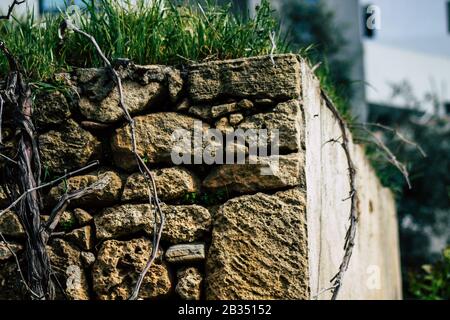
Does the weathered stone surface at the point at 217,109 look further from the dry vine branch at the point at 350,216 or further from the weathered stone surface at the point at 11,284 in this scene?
the weathered stone surface at the point at 11,284

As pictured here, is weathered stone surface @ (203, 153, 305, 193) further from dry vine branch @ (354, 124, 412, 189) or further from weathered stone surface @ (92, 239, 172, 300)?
dry vine branch @ (354, 124, 412, 189)

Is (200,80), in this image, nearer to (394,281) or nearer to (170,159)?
(170,159)

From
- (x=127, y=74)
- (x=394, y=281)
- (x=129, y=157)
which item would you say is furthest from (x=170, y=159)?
(x=394, y=281)

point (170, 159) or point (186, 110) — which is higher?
point (186, 110)

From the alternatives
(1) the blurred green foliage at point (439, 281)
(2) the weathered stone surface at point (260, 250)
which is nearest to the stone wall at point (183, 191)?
(2) the weathered stone surface at point (260, 250)

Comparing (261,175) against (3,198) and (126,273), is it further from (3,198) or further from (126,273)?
(3,198)

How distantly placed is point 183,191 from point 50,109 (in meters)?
0.66

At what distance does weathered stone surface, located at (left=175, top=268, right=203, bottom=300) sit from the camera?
2930 mm

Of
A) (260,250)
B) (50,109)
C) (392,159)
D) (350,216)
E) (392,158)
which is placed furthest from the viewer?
(392,159)

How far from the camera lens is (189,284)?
9.64 feet

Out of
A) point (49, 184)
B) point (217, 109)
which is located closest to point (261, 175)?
point (217, 109)

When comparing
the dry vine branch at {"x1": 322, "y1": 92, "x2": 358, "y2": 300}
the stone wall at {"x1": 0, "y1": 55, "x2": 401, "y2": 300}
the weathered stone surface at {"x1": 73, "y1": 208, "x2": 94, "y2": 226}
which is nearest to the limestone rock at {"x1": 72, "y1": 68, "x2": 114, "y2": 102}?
the stone wall at {"x1": 0, "y1": 55, "x2": 401, "y2": 300}

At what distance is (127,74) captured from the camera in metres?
3.09
